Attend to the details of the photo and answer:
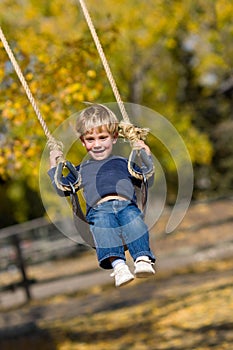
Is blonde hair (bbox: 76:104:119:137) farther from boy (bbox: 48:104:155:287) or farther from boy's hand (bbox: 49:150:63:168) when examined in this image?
boy's hand (bbox: 49:150:63:168)

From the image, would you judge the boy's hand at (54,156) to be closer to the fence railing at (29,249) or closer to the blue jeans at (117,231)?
the blue jeans at (117,231)

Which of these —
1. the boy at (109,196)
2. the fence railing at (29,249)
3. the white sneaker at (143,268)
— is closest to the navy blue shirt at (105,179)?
the boy at (109,196)

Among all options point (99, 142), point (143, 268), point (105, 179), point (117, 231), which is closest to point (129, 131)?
point (99, 142)

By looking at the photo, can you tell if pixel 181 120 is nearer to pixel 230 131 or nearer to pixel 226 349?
pixel 230 131

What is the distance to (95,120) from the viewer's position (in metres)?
4.44

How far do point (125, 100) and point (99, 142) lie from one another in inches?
542

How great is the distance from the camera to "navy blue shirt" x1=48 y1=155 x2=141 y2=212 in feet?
15.0

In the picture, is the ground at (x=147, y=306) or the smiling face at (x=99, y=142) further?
the ground at (x=147, y=306)

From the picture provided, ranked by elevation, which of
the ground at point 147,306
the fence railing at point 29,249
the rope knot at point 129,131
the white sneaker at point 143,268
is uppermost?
the fence railing at point 29,249

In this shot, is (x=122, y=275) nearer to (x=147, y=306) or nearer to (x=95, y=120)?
(x=95, y=120)

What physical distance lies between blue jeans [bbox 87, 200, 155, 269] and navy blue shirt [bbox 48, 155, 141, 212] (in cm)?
5

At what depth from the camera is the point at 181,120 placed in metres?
26.8

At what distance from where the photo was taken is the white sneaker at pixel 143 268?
4.36 metres

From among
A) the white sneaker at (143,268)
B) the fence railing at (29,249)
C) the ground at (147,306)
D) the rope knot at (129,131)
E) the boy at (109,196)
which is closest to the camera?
the white sneaker at (143,268)
